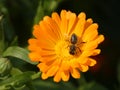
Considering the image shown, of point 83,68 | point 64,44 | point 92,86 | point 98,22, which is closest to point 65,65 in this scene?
point 83,68

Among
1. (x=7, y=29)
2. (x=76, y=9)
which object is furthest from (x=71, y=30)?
(x=76, y=9)

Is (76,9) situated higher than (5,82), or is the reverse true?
(76,9)

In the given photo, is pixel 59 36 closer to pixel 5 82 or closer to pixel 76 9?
pixel 5 82

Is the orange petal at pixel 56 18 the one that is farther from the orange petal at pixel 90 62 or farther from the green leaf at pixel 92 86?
the green leaf at pixel 92 86

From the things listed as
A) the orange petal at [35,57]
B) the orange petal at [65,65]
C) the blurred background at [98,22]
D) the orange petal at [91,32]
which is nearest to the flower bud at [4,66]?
the orange petal at [35,57]

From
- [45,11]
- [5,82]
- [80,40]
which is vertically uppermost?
[45,11]

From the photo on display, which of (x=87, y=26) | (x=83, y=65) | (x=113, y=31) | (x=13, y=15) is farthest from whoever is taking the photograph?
(x=113, y=31)

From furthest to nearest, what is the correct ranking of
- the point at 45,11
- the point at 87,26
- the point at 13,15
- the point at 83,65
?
the point at 13,15, the point at 45,11, the point at 87,26, the point at 83,65
